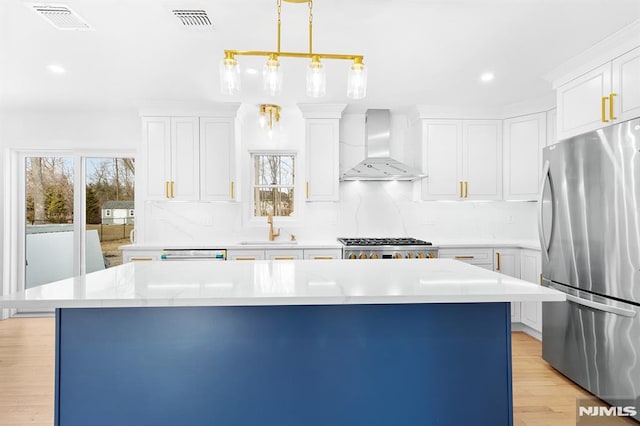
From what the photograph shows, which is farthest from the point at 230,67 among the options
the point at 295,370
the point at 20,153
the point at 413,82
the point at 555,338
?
the point at 20,153

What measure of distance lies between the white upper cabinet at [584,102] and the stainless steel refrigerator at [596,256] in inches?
9.6

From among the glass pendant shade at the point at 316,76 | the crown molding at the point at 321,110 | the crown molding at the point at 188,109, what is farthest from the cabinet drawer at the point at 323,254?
the glass pendant shade at the point at 316,76

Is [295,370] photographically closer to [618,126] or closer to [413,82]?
[618,126]

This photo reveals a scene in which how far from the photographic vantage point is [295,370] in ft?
5.15

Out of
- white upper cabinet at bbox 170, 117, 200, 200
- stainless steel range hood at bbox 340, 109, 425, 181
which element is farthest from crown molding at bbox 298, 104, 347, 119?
white upper cabinet at bbox 170, 117, 200, 200

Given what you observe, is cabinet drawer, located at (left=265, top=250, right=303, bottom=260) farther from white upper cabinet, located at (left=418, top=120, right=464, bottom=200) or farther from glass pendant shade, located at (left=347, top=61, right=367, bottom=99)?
glass pendant shade, located at (left=347, top=61, right=367, bottom=99)

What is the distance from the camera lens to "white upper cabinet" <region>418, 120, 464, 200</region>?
409 centimetres

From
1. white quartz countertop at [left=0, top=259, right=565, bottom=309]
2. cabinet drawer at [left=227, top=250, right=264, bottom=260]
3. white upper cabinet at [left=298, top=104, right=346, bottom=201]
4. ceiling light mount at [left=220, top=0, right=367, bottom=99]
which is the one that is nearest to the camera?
white quartz countertop at [left=0, top=259, right=565, bottom=309]

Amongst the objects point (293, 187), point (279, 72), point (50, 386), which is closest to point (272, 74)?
point (279, 72)

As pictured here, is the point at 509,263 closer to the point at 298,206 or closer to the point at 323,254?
the point at 323,254

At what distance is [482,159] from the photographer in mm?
4125

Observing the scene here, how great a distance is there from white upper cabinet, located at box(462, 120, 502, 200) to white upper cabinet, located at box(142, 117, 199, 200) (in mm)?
3167

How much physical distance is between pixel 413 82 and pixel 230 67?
2.25 meters

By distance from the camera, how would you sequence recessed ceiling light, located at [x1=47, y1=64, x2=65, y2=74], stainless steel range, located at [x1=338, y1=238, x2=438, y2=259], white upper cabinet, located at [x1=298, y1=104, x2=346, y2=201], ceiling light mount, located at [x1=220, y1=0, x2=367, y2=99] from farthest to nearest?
white upper cabinet, located at [x1=298, y1=104, x2=346, y2=201] < stainless steel range, located at [x1=338, y1=238, x2=438, y2=259] < recessed ceiling light, located at [x1=47, y1=64, x2=65, y2=74] < ceiling light mount, located at [x1=220, y1=0, x2=367, y2=99]
